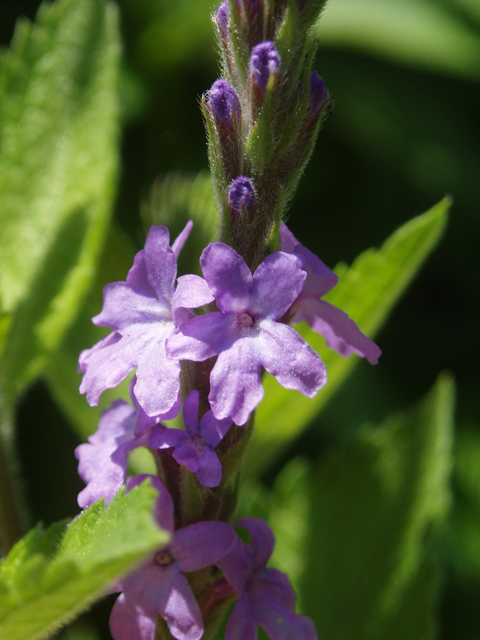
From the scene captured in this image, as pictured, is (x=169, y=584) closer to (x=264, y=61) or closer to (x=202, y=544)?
(x=202, y=544)

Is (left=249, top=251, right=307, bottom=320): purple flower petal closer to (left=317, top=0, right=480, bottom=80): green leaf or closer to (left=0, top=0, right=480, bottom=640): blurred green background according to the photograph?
(left=0, top=0, right=480, bottom=640): blurred green background

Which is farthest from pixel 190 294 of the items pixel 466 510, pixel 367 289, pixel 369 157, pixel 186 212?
pixel 369 157

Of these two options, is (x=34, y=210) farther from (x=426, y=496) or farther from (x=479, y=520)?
(x=479, y=520)

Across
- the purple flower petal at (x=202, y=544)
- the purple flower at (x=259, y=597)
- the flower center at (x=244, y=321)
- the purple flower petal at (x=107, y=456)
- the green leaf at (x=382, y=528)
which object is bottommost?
the green leaf at (x=382, y=528)

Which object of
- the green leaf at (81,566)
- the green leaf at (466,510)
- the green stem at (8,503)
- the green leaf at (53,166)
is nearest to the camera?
the green leaf at (81,566)

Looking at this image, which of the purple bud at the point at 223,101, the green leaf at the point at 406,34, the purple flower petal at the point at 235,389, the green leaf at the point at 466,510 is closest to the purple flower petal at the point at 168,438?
the purple flower petal at the point at 235,389

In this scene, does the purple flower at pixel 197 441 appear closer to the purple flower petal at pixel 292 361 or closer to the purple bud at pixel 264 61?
the purple flower petal at pixel 292 361

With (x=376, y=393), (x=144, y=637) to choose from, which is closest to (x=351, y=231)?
(x=376, y=393)
